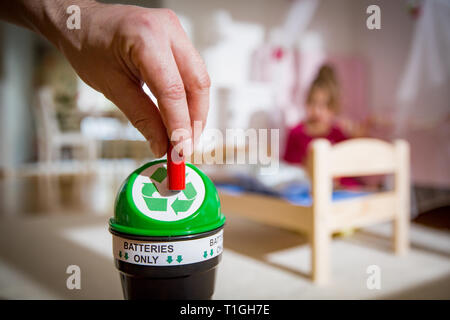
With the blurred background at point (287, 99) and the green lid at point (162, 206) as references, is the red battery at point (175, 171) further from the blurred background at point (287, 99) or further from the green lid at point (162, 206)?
the blurred background at point (287, 99)

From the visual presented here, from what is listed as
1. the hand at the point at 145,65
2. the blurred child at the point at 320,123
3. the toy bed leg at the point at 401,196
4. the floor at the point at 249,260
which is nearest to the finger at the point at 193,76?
the hand at the point at 145,65

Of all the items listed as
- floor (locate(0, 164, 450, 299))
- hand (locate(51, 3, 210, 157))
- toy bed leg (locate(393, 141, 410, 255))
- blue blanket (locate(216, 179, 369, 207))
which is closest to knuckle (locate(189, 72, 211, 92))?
hand (locate(51, 3, 210, 157))

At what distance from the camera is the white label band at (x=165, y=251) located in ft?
1.28

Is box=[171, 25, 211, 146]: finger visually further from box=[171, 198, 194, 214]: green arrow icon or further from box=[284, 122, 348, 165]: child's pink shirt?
box=[284, 122, 348, 165]: child's pink shirt

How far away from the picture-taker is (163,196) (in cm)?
40

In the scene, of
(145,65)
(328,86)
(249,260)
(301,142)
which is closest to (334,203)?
(249,260)

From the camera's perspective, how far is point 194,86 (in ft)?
1.21

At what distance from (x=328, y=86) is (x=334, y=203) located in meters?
1.01

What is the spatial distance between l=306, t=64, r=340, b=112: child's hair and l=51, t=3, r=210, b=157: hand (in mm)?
1431

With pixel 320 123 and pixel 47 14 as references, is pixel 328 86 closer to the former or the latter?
pixel 320 123

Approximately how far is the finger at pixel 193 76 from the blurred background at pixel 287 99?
0.24 feet

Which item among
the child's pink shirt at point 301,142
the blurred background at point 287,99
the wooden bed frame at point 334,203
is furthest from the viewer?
the child's pink shirt at point 301,142
